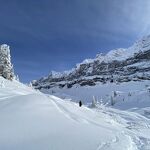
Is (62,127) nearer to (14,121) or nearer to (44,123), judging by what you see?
(44,123)

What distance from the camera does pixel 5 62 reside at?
71.2 meters

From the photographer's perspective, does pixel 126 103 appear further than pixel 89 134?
Yes

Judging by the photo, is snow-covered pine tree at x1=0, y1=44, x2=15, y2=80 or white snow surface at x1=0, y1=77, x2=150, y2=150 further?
snow-covered pine tree at x1=0, y1=44, x2=15, y2=80

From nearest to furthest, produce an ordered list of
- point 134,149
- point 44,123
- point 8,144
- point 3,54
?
point 8,144 < point 134,149 < point 44,123 < point 3,54

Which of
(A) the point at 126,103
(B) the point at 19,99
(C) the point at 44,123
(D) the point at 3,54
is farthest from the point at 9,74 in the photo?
(C) the point at 44,123

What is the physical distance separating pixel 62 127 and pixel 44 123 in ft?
3.10

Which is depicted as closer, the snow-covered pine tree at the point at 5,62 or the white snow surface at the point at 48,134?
the white snow surface at the point at 48,134

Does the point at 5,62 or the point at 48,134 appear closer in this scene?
the point at 48,134

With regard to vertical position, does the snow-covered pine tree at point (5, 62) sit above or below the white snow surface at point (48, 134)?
above

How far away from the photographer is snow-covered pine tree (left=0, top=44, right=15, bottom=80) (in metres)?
70.8

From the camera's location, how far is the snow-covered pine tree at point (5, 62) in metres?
70.8

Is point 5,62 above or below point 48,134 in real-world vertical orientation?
above

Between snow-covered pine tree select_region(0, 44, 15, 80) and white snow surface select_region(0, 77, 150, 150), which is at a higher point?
snow-covered pine tree select_region(0, 44, 15, 80)

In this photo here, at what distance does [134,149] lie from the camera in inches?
500
